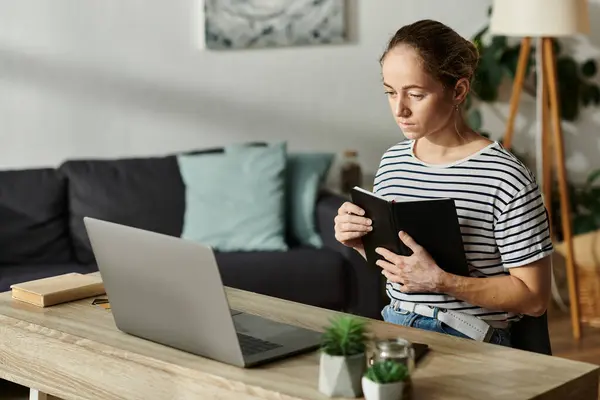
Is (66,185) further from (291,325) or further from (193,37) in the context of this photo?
(291,325)

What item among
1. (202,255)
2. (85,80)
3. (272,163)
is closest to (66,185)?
(85,80)

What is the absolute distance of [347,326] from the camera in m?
1.72

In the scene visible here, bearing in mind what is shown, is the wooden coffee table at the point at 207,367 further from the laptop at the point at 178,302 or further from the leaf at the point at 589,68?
the leaf at the point at 589,68

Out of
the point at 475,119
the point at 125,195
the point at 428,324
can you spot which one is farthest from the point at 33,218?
the point at 428,324

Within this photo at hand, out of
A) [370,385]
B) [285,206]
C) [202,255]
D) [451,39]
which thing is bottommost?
[285,206]

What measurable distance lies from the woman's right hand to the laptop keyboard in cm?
34

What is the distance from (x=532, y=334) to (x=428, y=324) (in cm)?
23

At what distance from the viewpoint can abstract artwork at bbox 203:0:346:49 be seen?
4.89 m

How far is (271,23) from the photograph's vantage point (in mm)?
4973

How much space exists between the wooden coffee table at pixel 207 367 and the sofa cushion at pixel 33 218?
1.92m

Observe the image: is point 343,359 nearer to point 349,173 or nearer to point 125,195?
point 125,195

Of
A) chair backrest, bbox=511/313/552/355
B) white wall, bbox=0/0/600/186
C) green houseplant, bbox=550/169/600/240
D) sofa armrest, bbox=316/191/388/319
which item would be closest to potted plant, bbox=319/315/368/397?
chair backrest, bbox=511/313/552/355

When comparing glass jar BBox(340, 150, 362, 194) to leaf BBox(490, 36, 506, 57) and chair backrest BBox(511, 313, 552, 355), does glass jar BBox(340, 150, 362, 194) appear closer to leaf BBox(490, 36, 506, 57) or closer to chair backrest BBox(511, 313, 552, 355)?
leaf BBox(490, 36, 506, 57)

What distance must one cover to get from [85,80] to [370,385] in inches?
130
